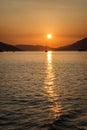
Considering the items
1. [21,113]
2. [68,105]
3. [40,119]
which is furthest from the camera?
[68,105]

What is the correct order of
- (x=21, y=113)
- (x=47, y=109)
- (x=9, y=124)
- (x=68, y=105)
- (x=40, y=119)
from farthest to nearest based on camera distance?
1. (x=68, y=105)
2. (x=47, y=109)
3. (x=21, y=113)
4. (x=40, y=119)
5. (x=9, y=124)

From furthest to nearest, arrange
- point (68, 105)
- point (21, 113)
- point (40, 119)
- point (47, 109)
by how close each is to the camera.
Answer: point (68, 105)
point (47, 109)
point (21, 113)
point (40, 119)

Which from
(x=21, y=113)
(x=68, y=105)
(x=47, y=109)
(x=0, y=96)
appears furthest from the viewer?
(x=0, y=96)

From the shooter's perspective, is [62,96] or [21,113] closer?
[21,113]

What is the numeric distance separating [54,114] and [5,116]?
4.89m

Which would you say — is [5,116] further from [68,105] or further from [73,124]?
[68,105]

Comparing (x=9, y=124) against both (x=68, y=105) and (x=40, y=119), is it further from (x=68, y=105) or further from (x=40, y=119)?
(x=68, y=105)

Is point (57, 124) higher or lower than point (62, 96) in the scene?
lower

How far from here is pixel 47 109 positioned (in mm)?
29391

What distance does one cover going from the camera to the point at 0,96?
36.4m

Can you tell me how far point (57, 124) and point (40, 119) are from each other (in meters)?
1.99

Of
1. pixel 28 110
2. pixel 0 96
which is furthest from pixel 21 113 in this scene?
→ pixel 0 96

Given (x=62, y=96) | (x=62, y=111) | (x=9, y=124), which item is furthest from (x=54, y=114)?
(x=62, y=96)

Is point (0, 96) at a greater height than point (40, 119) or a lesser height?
greater
